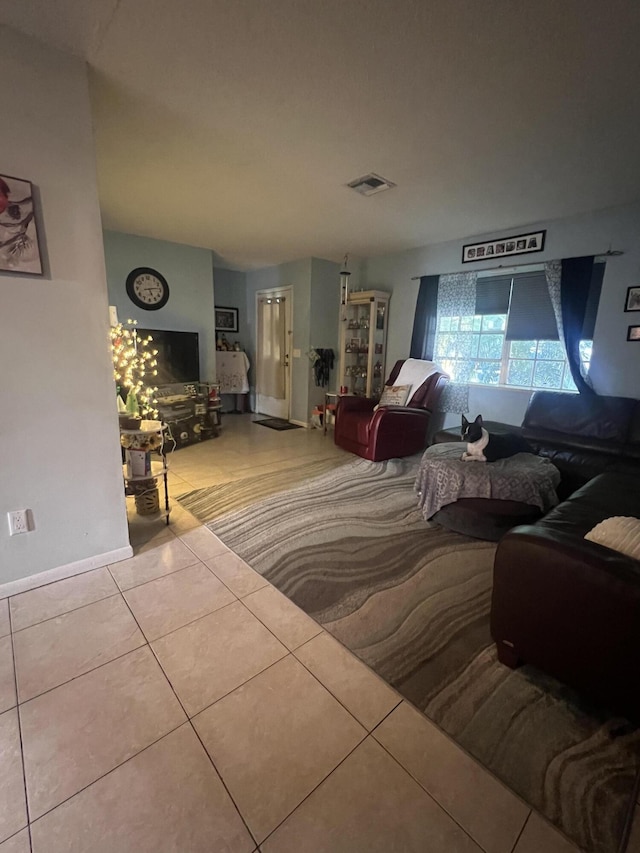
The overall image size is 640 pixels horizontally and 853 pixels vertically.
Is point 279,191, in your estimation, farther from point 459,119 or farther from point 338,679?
point 338,679

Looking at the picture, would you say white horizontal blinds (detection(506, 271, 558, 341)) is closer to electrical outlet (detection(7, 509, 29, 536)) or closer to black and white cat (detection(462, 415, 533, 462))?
black and white cat (detection(462, 415, 533, 462))

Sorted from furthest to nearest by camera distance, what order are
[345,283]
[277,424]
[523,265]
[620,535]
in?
1. [277,424]
2. [345,283]
3. [523,265]
4. [620,535]

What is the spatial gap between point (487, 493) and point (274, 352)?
4.35 m

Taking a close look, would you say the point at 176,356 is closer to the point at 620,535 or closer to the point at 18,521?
the point at 18,521

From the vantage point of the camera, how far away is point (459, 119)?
1.92 metres

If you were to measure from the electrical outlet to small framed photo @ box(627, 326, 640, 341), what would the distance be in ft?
14.4

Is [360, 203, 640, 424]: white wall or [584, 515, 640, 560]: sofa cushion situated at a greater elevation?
[360, 203, 640, 424]: white wall

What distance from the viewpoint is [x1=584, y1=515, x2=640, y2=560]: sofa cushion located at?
120cm

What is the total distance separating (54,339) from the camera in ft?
5.65

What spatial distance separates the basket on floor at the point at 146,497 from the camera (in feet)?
8.46

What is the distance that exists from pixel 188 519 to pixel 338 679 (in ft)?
5.26

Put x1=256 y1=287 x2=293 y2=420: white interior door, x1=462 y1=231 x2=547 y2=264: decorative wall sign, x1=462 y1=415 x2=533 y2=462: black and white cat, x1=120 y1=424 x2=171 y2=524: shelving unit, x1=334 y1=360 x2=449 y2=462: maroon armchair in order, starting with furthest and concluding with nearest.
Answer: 1. x1=256 y1=287 x2=293 y2=420: white interior door
2. x1=334 y1=360 x2=449 y2=462: maroon armchair
3. x1=462 y1=231 x2=547 y2=264: decorative wall sign
4. x1=462 y1=415 x2=533 y2=462: black and white cat
5. x1=120 y1=424 x2=171 y2=524: shelving unit

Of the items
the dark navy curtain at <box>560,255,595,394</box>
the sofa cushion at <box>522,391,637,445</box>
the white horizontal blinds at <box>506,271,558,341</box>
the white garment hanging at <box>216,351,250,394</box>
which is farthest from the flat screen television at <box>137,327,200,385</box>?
the dark navy curtain at <box>560,255,595,394</box>

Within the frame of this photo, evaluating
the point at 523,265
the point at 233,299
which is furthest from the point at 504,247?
the point at 233,299
